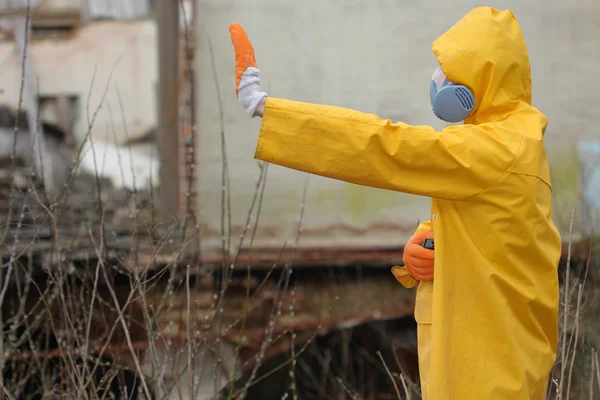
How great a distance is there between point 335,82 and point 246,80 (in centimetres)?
381

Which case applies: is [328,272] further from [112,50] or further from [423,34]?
[112,50]

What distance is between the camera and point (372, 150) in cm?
219

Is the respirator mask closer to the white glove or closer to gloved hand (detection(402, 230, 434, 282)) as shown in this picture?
gloved hand (detection(402, 230, 434, 282))

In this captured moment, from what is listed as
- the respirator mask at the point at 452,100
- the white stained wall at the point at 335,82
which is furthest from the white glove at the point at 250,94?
the white stained wall at the point at 335,82

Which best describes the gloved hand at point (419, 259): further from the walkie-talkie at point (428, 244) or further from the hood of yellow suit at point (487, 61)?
the hood of yellow suit at point (487, 61)

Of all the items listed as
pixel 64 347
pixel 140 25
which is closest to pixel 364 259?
pixel 64 347

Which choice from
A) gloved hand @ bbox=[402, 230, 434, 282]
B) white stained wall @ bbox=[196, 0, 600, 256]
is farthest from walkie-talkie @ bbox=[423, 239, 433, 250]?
white stained wall @ bbox=[196, 0, 600, 256]

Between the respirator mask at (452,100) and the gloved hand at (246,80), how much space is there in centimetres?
52

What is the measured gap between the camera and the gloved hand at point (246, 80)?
223cm

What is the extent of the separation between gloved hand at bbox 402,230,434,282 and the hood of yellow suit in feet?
1.29

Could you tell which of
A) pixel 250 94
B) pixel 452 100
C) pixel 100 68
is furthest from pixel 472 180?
pixel 100 68

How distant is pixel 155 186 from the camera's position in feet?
21.4

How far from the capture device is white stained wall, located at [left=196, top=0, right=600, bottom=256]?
5.92 metres

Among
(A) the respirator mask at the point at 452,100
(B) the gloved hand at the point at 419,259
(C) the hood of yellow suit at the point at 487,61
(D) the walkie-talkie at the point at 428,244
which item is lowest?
(B) the gloved hand at the point at 419,259
